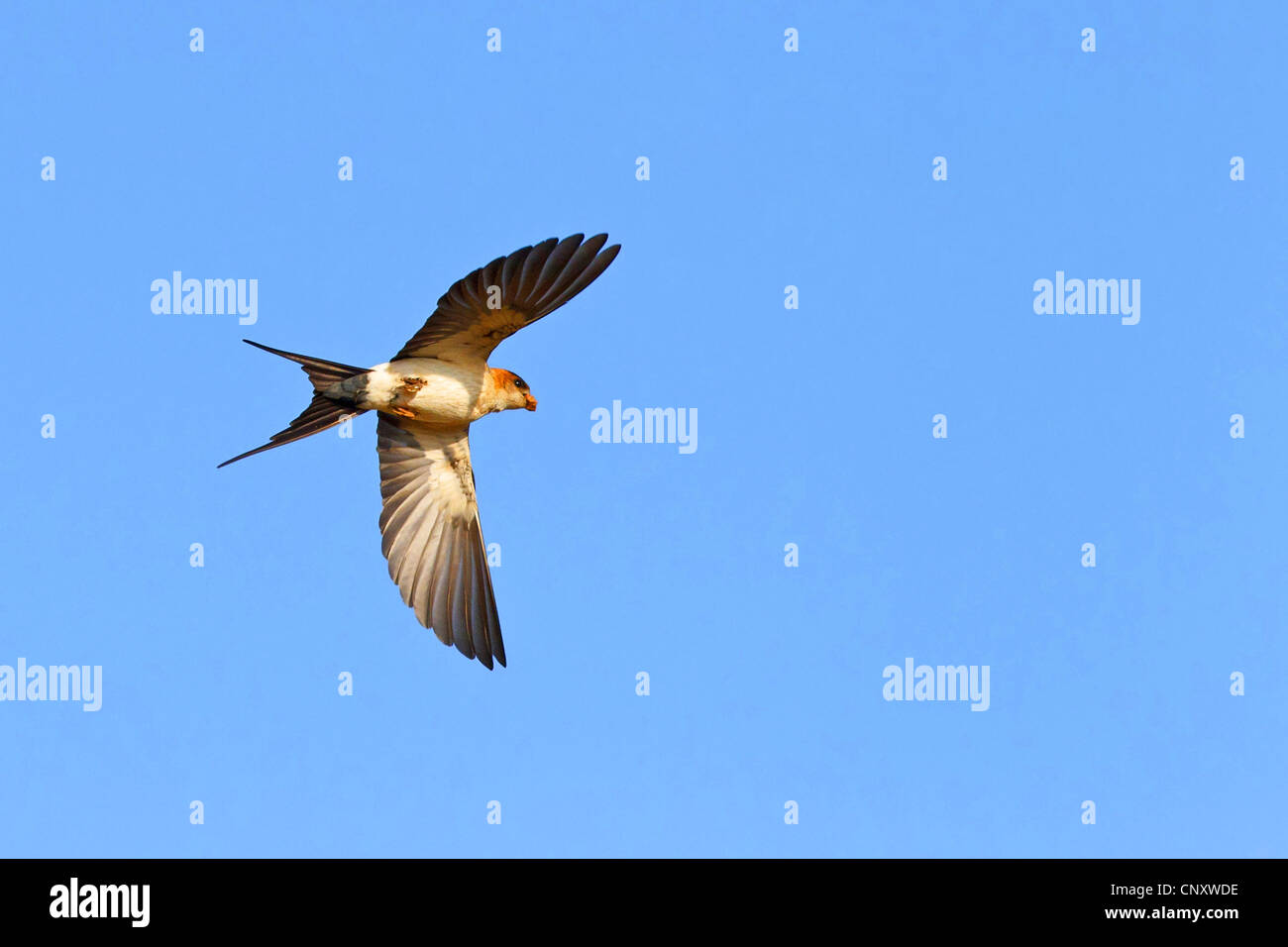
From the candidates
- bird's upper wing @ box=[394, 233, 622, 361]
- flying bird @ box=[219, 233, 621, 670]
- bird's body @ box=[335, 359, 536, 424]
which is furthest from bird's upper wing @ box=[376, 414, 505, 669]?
bird's upper wing @ box=[394, 233, 622, 361]

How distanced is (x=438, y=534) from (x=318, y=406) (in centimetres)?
190

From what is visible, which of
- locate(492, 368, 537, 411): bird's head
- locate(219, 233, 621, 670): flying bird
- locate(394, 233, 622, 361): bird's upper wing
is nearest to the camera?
locate(394, 233, 622, 361): bird's upper wing

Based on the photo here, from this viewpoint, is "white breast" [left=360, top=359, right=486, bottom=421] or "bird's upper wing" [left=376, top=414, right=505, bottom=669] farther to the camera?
"bird's upper wing" [left=376, top=414, right=505, bottom=669]

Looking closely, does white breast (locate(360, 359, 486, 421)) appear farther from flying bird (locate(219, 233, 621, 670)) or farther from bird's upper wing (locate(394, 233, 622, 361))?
bird's upper wing (locate(394, 233, 622, 361))

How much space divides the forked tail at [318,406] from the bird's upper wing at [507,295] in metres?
0.48

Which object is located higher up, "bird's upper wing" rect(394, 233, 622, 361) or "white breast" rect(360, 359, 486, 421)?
"bird's upper wing" rect(394, 233, 622, 361)

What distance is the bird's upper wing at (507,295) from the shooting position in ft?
31.7

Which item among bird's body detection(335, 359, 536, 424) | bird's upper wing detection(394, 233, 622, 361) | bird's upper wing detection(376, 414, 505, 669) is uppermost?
bird's upper wing detection(394, 233, 622, 361)

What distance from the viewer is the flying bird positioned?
9.89 meters

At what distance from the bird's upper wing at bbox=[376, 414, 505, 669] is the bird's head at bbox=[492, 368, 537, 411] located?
75 centimetres

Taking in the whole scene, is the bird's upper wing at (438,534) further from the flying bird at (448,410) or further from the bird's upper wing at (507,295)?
the bird's upper wing at (507,295)

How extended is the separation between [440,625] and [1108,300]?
8.55 meters
